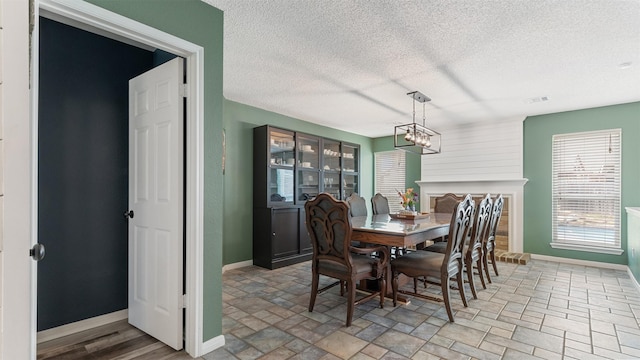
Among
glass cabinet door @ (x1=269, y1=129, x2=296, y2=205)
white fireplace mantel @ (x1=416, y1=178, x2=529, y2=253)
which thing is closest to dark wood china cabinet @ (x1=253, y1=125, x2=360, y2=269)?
glass cabinet door @ (x1=269, y1=129, x2=296, y2=205)

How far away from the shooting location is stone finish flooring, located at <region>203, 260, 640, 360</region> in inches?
85.7

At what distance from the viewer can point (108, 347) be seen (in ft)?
7.30

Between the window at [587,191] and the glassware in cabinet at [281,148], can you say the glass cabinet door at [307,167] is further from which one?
the window at [587,191]

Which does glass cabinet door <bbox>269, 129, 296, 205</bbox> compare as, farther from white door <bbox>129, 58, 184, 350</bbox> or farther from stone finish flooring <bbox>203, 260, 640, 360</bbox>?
white door <bbox>129, 58, 184, 350</bbox>

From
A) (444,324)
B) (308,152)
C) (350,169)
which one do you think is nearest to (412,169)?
(350,169)

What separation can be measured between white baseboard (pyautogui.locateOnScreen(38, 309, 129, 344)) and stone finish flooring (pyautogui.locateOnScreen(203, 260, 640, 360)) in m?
0.90

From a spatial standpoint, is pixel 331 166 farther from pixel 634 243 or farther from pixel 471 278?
pixel 634 243

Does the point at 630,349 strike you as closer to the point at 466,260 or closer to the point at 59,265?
the point at 466,260

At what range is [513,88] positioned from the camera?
382cm

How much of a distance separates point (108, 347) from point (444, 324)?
2605 mm

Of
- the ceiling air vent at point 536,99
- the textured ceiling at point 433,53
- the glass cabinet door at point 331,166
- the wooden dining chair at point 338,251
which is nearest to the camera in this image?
the textured ceiling at point 433,53

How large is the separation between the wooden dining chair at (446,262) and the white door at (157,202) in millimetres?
1945

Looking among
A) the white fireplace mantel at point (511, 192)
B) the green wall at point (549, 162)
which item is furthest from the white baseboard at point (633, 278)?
the white fireplace mantel at point (511, 192)

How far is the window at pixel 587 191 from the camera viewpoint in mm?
4547
